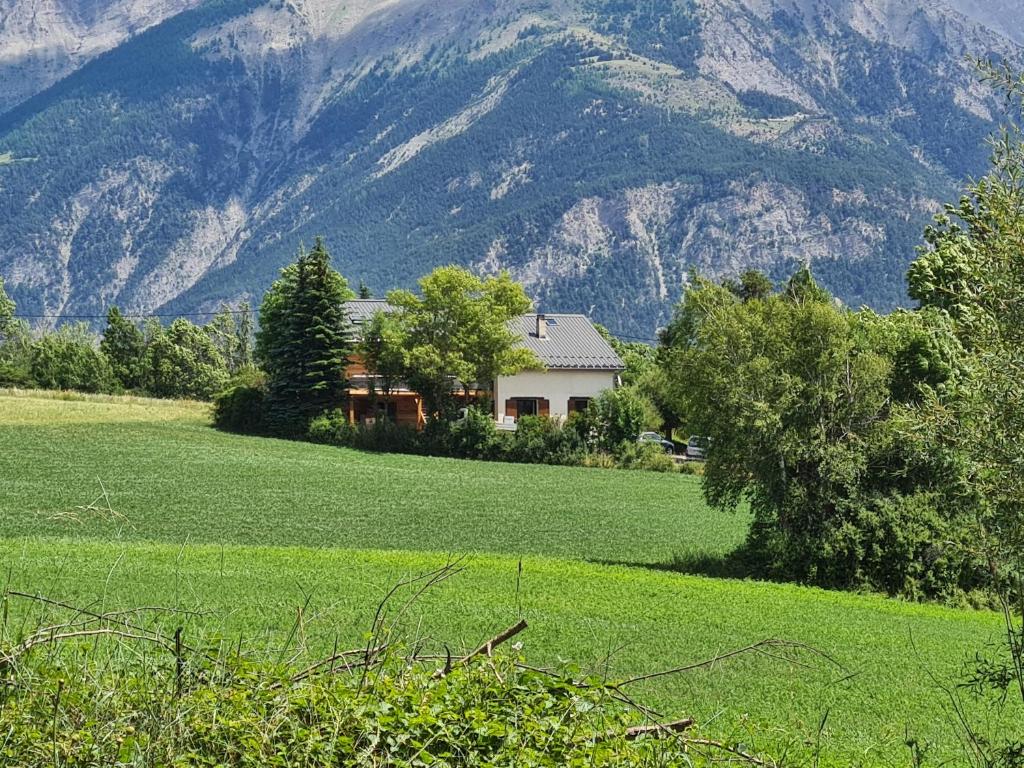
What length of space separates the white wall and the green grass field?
1901 cm

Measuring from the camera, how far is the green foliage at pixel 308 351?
196ft

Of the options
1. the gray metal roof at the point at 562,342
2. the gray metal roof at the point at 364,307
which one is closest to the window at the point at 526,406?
the gray metal roof at the point at 562,342

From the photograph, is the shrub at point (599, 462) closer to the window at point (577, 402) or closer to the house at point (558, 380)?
the house at point (558, 380)

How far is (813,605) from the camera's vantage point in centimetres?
2056

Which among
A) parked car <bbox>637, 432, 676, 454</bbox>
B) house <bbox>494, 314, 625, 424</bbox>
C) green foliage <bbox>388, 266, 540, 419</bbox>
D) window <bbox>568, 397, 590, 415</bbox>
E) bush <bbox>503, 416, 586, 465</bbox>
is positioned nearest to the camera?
bush <bbox>503, 416, 586, 465</bbox>

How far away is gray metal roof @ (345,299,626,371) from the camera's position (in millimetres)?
73188

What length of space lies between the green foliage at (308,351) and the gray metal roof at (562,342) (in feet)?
29.8

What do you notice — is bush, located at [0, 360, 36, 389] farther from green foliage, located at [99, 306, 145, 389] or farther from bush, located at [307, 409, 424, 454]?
bush, located at [307, 409, 424, 454]

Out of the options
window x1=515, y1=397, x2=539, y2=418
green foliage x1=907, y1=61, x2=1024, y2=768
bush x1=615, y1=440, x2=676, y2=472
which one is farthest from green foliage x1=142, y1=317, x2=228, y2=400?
green foliage x1=907, y1=61, x2=1024, y2=768

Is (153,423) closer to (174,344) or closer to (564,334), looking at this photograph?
(564,334)

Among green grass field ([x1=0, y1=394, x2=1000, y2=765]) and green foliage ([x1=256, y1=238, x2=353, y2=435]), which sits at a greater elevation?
green foliage ([x1=256, y1=238, x2=353, y2=435])

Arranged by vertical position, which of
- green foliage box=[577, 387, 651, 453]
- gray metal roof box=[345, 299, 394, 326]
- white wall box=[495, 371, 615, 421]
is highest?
gray metal roof box=[345, 299, 394, 326]

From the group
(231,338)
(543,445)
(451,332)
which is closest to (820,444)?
(543,445)

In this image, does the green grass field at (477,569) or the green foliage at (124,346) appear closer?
the green grass field at (477,569)
